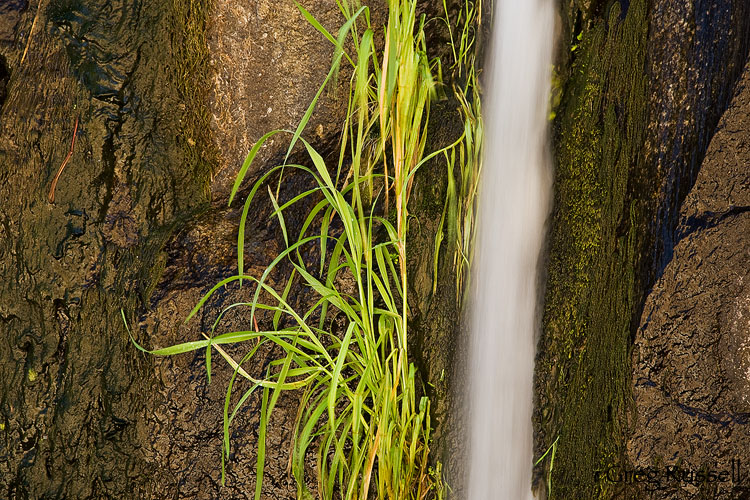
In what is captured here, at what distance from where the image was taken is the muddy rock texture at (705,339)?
5.22 feet

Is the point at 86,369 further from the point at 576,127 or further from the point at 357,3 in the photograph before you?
the point at 576,127

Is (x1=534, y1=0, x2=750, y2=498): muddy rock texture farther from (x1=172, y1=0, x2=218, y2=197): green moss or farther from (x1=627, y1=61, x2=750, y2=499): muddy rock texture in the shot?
(x1=172, y1=0, x2=218, y2=197): green moss

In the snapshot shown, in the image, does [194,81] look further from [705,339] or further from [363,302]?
[705,339]

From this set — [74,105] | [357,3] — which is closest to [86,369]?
[74,105]

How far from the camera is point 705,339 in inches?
63.8

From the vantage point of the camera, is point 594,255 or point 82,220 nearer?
point 594,255

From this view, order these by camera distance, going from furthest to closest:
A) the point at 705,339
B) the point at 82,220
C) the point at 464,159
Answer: the point at 82,220 → the point at 464,159 → the point at 705,339

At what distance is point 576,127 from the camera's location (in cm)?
172

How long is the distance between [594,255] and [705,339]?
32 cm

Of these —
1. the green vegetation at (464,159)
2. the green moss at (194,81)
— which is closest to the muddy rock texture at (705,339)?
the green vegetation at (464,159)

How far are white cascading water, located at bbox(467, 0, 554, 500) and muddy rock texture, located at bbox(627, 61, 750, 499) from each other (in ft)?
1.02

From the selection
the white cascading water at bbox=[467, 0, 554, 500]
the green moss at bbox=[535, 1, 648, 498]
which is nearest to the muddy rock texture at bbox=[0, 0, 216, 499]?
the white cascading water at bbox=[467, 0, 554, 500]

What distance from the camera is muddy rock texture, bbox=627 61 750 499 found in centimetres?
159

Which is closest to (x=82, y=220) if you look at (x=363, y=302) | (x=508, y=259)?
(x=363, y=302)
